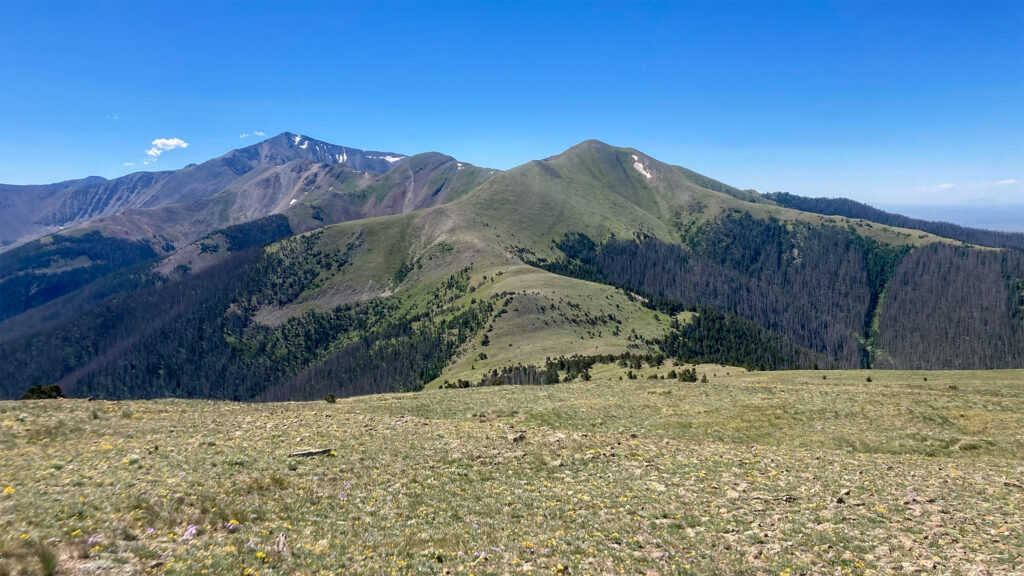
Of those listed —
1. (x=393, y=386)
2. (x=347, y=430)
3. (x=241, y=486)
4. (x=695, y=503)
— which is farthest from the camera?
(x=393, y=386)

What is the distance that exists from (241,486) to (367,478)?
508 cm

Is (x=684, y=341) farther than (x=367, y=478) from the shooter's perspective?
Yes

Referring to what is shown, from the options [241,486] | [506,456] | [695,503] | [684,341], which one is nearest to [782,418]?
[695,503]

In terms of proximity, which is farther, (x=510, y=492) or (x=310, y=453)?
(x=310, y=453)

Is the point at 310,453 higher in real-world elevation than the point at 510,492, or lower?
higher

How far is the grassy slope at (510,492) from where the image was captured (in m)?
14.0

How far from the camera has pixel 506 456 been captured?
25312 millimetres

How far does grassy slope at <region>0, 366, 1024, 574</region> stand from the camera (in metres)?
14.0

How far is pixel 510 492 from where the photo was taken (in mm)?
20734

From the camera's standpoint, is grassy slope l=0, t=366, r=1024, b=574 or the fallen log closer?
grassy slope l=0, t=366, r=1024, b=574

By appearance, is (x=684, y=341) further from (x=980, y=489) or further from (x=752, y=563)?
(x=752, y=563)

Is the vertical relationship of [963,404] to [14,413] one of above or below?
below

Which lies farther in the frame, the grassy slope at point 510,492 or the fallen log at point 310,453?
the fallen log at point 310,453

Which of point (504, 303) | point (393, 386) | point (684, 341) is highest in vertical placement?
point (504, 303)
